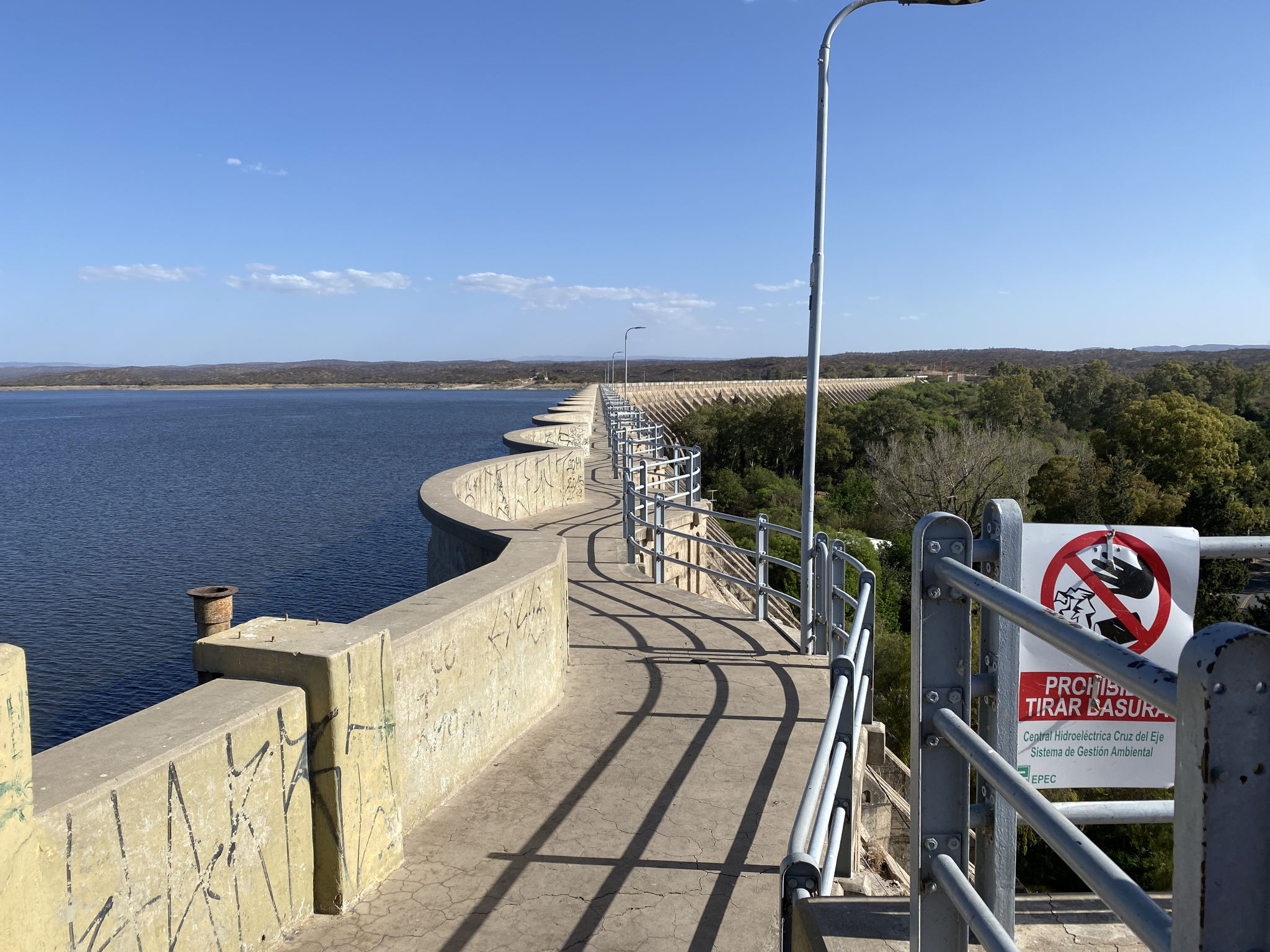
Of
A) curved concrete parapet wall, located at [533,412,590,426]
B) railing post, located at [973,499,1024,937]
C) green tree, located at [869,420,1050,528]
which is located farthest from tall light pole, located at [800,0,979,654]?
green tree, located at [869,420,1050,528]

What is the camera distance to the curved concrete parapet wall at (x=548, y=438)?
2250 centimetres

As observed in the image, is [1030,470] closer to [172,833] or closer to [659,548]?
[659,548]

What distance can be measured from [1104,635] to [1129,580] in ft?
0.60

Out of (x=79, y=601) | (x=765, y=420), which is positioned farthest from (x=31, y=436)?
(x=79, y=601)

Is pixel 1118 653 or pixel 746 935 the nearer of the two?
pixel 1118 653

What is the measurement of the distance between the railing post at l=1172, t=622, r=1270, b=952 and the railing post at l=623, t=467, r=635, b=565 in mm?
12371

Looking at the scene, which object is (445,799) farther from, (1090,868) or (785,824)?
(1090,868)

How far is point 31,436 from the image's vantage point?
95.3 meters

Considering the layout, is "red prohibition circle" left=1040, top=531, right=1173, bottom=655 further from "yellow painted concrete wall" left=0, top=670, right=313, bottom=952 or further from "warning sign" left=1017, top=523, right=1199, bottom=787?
"yellow painted concrete wall" left=0, top=670, right=313, bottom=952

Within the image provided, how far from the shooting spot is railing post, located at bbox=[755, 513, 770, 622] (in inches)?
366

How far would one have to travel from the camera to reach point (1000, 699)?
2.27 m

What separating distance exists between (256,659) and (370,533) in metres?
30.6

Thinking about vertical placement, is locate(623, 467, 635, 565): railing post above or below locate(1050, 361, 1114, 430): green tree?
below

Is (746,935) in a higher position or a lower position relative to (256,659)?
lower
